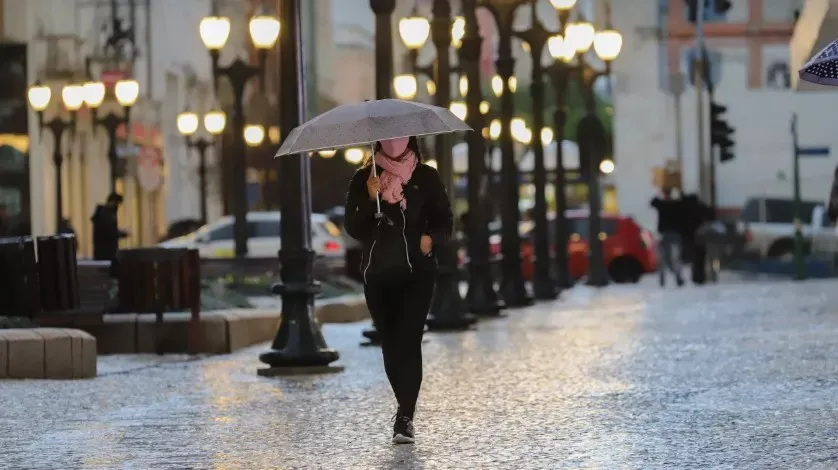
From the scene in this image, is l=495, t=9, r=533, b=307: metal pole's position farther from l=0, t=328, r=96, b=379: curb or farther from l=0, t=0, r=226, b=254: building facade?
l=0, t=328, r=96, b=379: curb

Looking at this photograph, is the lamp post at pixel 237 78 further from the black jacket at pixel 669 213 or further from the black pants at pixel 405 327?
the black pants at pixel 405 327

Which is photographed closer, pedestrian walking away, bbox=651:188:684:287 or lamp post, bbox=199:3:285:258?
lamp post, bbox=199:3:285:258

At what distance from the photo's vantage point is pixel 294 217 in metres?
16.9

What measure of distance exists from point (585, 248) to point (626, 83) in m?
24.3

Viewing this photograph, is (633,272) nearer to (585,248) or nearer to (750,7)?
(585,248)

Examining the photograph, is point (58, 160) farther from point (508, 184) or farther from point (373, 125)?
point (373, 125)

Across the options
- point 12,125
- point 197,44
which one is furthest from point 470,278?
point 197,44

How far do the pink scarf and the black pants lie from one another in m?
0.40

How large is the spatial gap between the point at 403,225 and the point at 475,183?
48.9ft

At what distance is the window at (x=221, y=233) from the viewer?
39000mm

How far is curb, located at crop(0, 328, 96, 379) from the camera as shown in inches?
608

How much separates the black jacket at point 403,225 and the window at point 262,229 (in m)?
27.8

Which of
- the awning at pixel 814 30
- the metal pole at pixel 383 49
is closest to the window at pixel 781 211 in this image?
the awning at pixel 814 30

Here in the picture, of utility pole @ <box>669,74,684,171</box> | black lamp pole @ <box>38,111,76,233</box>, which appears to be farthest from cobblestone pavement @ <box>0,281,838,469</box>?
utility pole @ <box>669,74,684,171</box>
